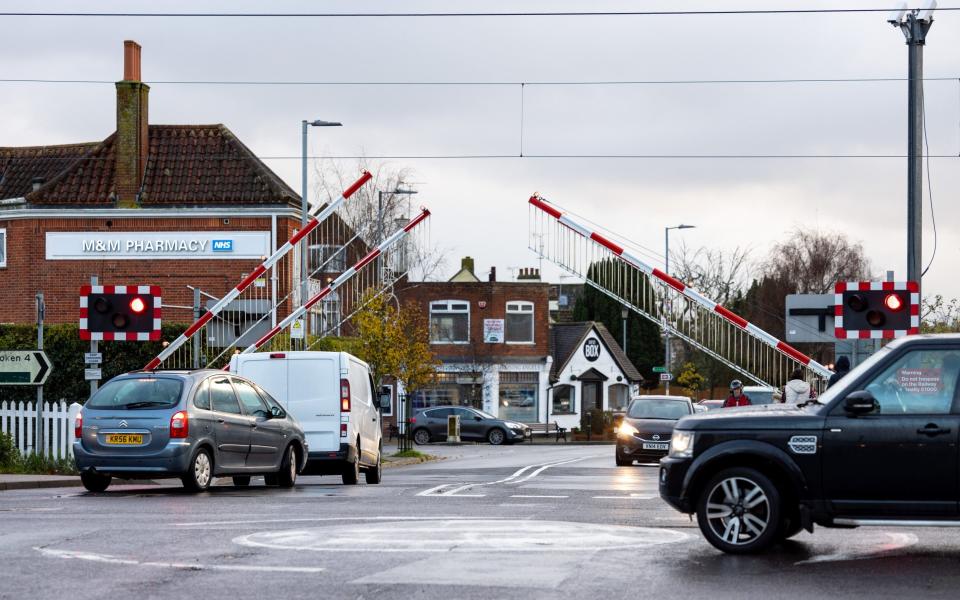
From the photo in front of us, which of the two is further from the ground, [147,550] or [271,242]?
[271,242]

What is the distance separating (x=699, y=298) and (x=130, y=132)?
85.2 feet

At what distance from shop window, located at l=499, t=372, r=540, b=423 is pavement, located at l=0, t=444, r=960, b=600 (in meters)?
56.7

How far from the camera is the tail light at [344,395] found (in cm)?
2198

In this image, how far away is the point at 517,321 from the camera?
73.4 meters

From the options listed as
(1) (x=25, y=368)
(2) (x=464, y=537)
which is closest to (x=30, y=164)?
(1) (x=25, y=368)

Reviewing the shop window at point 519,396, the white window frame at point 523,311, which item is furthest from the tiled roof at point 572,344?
the white window frame at point 523,311

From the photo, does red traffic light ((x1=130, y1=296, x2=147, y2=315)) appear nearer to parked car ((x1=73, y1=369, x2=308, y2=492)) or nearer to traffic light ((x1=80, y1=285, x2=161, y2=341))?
traffic light ((x1=80, y1=285, x2=161, y2=341))

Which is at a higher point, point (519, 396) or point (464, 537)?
point (519, 396)

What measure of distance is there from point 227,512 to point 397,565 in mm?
4968

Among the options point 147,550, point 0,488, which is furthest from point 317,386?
point 147,550

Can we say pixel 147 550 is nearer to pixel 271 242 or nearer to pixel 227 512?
pixel 227 512

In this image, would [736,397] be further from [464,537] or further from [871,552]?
[871,552]

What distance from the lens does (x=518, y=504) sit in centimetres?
1592

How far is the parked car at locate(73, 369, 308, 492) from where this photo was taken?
57.8 feet
